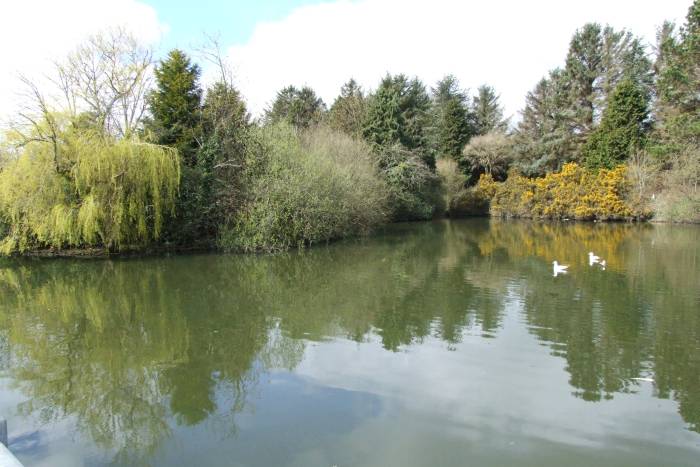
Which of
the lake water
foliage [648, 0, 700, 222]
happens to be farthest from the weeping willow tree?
foliage [648, 0, 700, 222]

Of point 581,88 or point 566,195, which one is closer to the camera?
point 566,195

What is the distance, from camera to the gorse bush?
745 inches

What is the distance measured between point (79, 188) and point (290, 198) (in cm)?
699

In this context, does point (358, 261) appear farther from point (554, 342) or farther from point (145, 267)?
point (554, 342)

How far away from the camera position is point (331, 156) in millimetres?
24156

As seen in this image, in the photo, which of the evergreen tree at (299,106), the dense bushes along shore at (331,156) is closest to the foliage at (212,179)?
the dense bushes along shore at (331,156)

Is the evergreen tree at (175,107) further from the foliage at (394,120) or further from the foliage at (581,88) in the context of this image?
the foliage at (581,88)

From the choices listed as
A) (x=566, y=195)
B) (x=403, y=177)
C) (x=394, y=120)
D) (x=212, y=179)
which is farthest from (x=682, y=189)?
(x=212, y=179)

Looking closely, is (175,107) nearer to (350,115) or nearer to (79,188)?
(79,188)

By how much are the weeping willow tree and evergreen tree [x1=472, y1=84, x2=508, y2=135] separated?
35.6 m

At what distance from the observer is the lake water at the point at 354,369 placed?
484 centimetres

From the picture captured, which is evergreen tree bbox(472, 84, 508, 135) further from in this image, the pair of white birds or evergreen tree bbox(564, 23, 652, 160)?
the pair of white birds

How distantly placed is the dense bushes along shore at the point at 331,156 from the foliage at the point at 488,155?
117 mm

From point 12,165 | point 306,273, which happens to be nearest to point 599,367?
point 306,273
